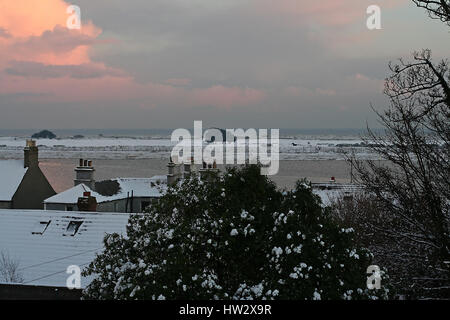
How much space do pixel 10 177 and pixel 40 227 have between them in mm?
13614

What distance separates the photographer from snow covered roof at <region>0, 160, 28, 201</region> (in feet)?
115

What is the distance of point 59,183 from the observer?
7194cm

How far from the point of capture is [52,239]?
23.6m

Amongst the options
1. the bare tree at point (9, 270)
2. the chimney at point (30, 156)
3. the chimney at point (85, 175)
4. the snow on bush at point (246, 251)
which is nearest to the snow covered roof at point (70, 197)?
the chimney at point (85, 175)

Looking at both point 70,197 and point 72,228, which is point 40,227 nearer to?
point 72,228

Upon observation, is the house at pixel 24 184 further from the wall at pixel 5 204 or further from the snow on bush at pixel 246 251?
the snow on bush at pixel 246 251

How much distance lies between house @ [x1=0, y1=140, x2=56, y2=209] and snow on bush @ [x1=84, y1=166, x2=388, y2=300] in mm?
25816

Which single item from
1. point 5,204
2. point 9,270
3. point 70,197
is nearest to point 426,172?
point 9,270

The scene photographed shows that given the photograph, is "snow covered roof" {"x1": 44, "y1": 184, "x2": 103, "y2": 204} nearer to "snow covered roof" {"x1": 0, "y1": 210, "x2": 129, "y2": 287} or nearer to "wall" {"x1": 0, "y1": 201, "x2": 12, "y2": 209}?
"wall" {"x1": 0, "y1": 201, "x2": 12, "y2": 209}

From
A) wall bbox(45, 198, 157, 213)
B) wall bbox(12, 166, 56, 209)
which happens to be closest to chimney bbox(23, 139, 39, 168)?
wall bbox(12, 166, 56, 209)

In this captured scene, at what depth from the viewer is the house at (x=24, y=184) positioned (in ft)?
115

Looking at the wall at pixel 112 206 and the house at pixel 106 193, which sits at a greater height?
the house at pixel 106 193
